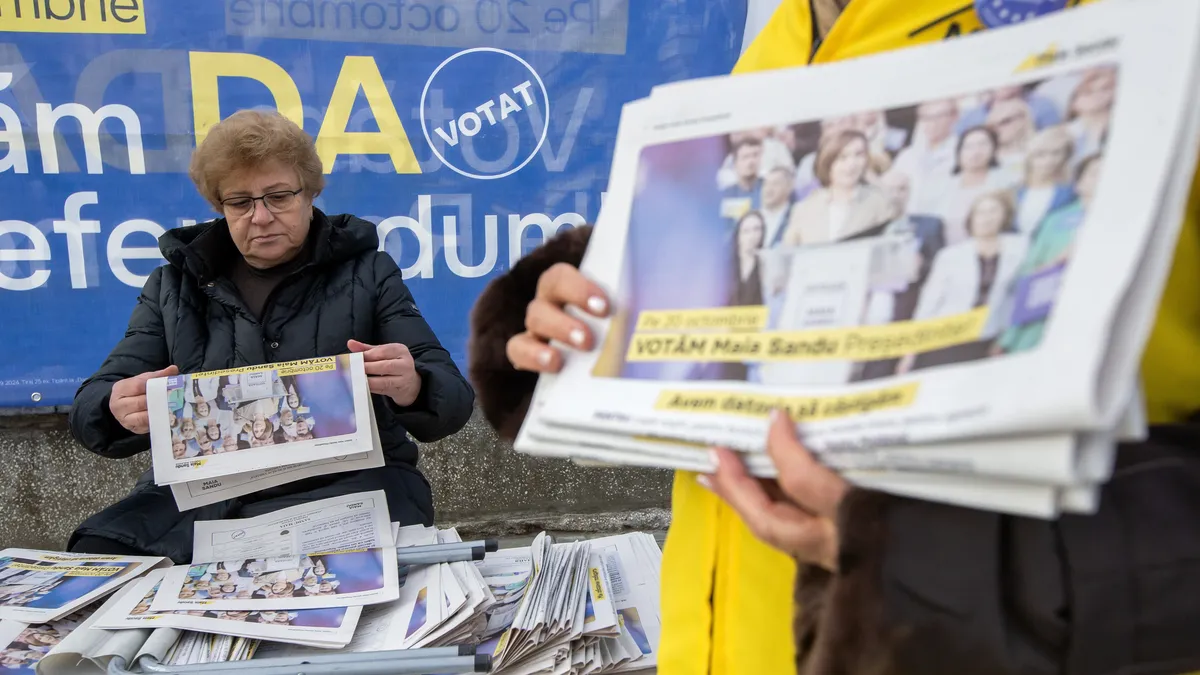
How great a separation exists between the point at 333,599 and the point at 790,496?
812 mm

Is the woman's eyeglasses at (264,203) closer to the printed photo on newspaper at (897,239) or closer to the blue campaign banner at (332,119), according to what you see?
the blue campaign banner at (332,119)

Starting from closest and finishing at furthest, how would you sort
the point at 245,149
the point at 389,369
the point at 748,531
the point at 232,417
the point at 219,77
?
the point at 748,531, the point at 232,417, the point at 389,369, the point at 245,149, the point at 219,77

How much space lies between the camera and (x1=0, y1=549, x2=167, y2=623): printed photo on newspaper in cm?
100

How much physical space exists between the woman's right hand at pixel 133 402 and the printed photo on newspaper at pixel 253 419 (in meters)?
0.10

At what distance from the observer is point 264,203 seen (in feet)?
4.80

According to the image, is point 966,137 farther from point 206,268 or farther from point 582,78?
point 582,78

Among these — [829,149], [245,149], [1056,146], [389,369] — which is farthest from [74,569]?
[1056,146]

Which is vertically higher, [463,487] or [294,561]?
[294,561]

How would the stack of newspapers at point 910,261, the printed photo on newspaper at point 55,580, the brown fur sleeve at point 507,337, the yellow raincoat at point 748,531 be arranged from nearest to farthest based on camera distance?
the stack of newspapers at point 910,261 < the yellow raincoat at point 748,531 < the brown fur sleeve at point 507,337 < the printed photo on newspaper at point 55,580

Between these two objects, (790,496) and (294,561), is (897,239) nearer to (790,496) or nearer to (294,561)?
(790,496)

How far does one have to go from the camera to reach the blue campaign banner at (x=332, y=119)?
2092 millimetres

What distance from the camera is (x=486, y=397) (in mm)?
737

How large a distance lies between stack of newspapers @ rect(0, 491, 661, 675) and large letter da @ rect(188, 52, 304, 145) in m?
1.45

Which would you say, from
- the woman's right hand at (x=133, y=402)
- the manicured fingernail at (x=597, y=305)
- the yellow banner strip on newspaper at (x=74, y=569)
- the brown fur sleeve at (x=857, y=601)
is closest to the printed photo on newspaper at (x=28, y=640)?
the yellow banner strip on newspaper at (x=74, y=569)
